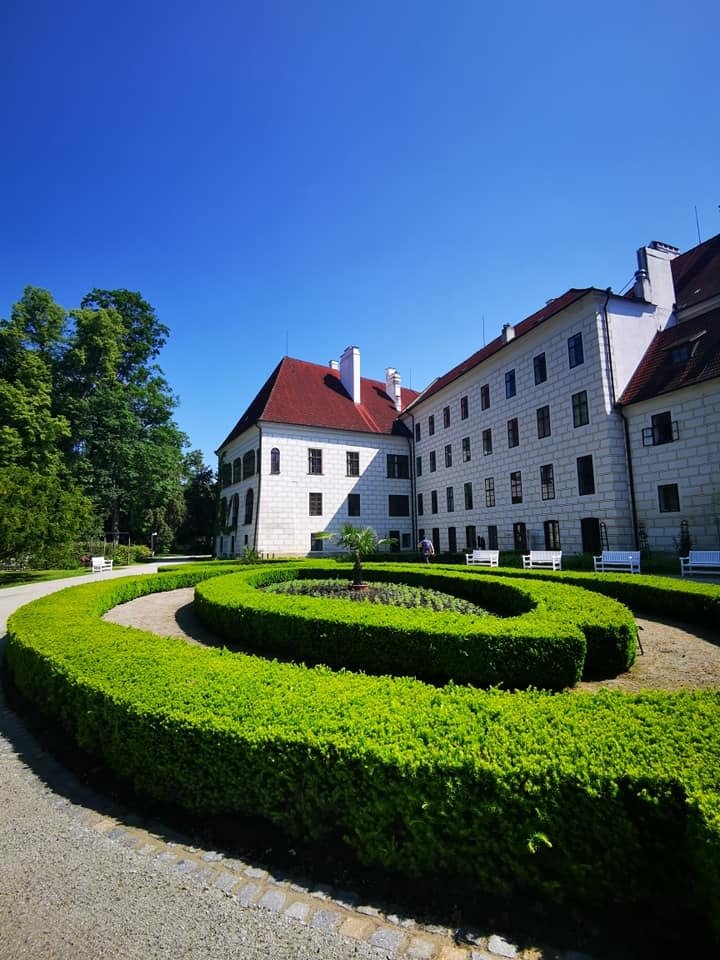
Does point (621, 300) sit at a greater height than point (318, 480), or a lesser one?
greater

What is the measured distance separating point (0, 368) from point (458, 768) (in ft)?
128

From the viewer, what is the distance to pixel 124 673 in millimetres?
4961

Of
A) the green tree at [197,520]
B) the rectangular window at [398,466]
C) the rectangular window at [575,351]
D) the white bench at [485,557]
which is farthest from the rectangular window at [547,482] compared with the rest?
the green tree at [197,520]

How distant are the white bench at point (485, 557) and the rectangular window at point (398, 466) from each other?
14386 millimetres

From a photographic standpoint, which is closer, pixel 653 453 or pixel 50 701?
pixel 50 701

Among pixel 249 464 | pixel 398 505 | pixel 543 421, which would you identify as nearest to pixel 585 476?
pixel 543 421

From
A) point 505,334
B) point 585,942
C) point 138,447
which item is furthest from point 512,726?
point 138,447

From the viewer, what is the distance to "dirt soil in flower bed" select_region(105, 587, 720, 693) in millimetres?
6500

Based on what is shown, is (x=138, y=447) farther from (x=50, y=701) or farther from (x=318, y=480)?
(x=50, y=701)

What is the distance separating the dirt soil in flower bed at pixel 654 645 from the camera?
6.50 meters

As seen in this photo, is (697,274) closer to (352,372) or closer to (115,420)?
(352,372)

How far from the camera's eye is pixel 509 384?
92.7ft

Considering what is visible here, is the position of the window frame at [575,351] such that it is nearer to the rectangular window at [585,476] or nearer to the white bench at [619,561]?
the rectangular window at [585,476]

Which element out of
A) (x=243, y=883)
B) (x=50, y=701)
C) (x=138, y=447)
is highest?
(x=138, y=447)
